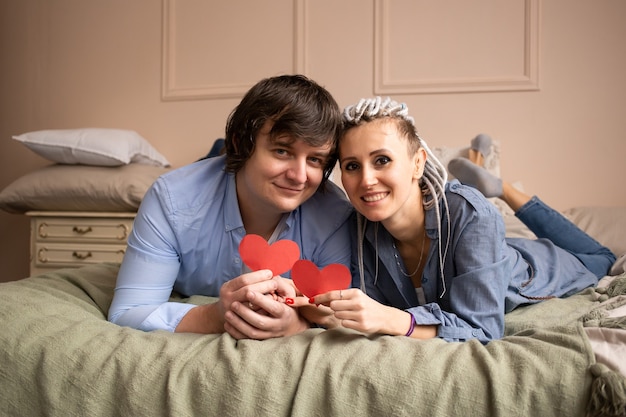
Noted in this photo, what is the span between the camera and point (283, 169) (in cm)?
126

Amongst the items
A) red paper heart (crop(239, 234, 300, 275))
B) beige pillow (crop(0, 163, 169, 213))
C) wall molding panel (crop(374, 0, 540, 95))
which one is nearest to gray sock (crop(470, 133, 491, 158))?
wall molding panel (crop(374, 0, 540, 95))

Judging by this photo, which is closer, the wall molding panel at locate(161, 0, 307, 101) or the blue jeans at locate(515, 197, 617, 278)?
the blue jeans at locate(515, 197, 617, 278)

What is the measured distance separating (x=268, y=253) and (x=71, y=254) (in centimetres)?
229

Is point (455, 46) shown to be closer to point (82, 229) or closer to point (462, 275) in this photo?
point (462, 275)

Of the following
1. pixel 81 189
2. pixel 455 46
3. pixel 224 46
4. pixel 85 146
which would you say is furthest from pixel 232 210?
pixel 224 46

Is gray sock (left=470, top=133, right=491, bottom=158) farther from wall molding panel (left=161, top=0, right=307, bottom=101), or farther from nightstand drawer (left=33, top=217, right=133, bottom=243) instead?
nightstand drawer (left=33, top=217, right=133, bottom=243)

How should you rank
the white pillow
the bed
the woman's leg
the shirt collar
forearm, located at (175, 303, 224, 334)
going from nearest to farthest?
1. the bed
2. forearm, located at (175, 303, 224, 334)
3. the shirt collar
4. the woman's leg
5. the white pillow

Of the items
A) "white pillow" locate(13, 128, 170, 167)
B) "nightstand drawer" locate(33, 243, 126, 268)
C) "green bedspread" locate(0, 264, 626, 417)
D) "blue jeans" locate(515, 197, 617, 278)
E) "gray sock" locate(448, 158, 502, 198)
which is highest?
"white pillow" locate(13, 128, 170, 167)

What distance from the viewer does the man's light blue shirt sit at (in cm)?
125

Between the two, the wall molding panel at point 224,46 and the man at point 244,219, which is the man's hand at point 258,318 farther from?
the wall molding panel at point 224,46

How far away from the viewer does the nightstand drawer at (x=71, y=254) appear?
2934mm

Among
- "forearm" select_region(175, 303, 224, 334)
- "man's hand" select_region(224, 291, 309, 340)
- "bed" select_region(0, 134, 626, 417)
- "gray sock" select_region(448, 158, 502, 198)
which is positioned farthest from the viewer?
"gray sock" select_region(448, 158, 502, 198)

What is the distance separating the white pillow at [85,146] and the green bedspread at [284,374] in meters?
2.00

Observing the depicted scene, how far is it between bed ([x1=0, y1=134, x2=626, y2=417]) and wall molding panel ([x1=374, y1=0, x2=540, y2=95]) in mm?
2436
